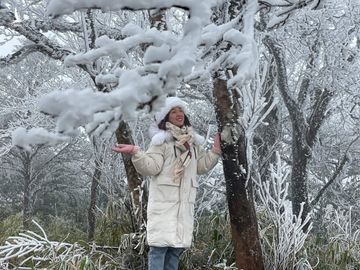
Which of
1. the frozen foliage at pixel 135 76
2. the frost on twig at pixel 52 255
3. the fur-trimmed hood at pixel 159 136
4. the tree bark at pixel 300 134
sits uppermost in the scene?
the tree bark at pixel 300 134

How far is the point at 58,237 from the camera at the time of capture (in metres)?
7.64

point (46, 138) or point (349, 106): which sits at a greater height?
point (349, 106)

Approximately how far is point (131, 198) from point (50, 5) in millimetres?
4200

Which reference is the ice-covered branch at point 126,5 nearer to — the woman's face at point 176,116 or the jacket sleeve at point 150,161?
the jacket sleeve at point 150,161

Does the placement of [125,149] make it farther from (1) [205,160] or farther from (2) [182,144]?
(1) [205,160]

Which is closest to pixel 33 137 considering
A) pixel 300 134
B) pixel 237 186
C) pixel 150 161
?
pixel 150 161

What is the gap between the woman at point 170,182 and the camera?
4.12 metres

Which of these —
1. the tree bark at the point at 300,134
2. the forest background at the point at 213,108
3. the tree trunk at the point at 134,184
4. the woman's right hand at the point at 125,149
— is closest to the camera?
the forest background at the point at 213,108

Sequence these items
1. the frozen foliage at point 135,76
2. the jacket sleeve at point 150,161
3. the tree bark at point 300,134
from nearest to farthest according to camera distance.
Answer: the frozen foliage at point 135,76 < the jacket sleeve at point 150,161 < the tree bark at point 300,134

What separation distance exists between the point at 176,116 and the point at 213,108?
24.4 inches

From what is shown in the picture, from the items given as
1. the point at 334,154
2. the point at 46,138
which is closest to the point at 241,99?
the point at 46,138

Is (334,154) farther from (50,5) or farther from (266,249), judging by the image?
(50,5)

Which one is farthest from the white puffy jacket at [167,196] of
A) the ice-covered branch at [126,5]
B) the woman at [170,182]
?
the ice-covered branch at [126,5]

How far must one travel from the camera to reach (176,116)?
426 cm
